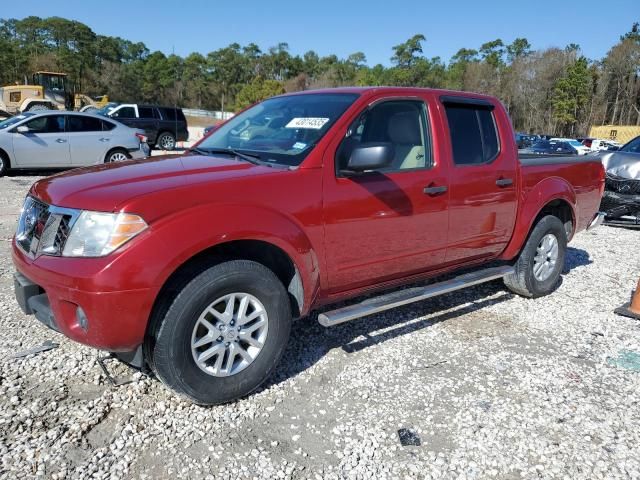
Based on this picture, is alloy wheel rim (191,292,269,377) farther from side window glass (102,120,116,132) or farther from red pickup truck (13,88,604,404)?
side window glass (102,120,116,132)

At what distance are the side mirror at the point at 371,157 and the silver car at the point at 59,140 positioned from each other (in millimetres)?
9956

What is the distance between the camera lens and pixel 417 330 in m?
4.32

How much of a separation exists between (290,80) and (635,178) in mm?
104516

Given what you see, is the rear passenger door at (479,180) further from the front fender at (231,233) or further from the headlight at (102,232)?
the headlight at (102,232)

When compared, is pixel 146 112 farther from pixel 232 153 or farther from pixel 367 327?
pixel 367 327

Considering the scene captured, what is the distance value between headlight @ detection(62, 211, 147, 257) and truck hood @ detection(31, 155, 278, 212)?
0.05m

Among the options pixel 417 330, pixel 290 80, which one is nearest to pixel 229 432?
pixel 417 330

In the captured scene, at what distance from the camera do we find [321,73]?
10794cm

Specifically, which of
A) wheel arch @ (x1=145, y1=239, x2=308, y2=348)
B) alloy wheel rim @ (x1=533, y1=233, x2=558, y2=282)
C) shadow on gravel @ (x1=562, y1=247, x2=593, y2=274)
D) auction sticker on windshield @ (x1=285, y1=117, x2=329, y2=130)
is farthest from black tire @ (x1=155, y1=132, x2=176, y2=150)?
wheel arch @ (x1=145, y1=239, x2=308, y2=348)

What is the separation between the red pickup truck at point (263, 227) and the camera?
2668mm

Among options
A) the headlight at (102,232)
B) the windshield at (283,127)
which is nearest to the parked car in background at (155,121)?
the windshield at (283,127)

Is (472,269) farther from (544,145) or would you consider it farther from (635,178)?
(544,145)

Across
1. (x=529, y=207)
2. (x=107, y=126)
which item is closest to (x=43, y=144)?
(x=107, y=126)

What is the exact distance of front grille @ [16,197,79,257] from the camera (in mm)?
2766
